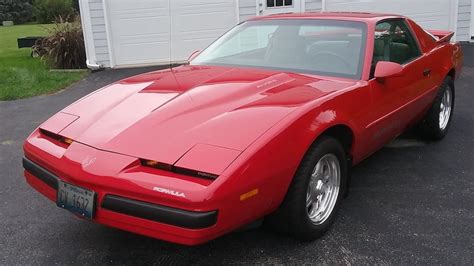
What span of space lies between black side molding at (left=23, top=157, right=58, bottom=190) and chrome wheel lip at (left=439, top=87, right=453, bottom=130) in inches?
152

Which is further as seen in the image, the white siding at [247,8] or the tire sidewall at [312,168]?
the white siding at [247,8]

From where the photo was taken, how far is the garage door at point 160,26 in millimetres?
10867

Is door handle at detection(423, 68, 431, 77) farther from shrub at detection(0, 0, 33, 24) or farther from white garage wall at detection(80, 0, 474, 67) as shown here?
shrub at detection(0, 0, 33, 24)

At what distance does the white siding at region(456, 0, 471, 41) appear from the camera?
1138cm

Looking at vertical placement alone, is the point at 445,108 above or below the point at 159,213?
below

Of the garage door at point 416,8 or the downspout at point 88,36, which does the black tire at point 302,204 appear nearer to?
the downspout at point 88,36

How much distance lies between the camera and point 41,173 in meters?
2.86

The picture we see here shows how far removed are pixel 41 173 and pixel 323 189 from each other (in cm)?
172

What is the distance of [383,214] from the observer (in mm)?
3451

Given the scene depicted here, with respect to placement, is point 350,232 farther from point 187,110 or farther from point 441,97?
point 441,97

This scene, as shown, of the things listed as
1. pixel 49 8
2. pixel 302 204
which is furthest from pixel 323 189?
pixel 49 8

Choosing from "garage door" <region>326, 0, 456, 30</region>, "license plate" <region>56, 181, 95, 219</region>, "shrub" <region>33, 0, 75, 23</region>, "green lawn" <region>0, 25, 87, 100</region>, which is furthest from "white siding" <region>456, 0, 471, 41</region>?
"shrub" <region>33, 0, 75, 23</region>

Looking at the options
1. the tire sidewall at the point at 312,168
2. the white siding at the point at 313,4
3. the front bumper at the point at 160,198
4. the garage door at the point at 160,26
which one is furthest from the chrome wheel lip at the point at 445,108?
the garage door at the point at 160,26

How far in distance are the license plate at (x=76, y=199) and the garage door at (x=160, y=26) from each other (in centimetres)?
866
